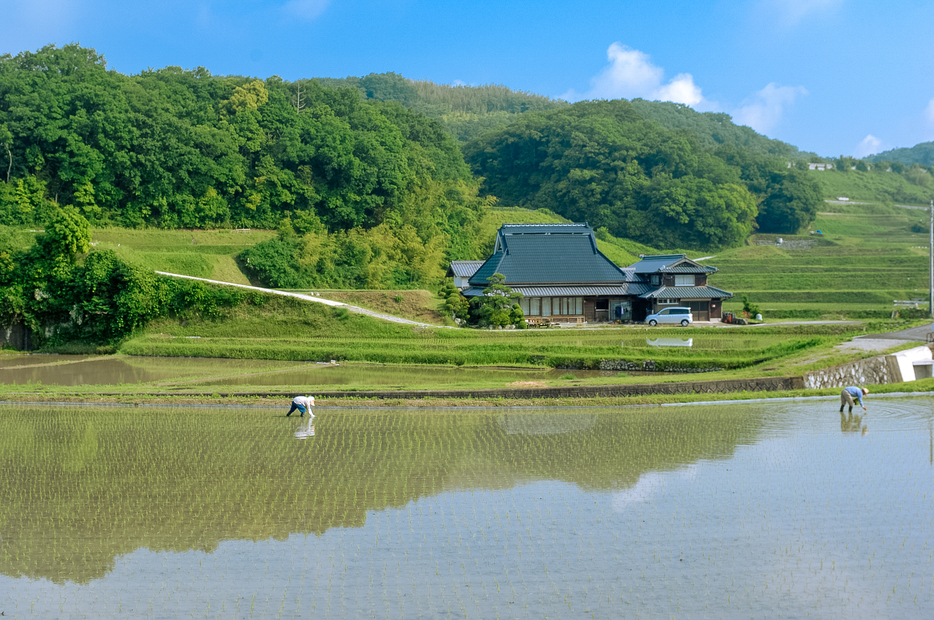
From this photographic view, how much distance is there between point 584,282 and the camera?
34.8m

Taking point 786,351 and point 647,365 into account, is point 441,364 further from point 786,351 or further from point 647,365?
point 786,351

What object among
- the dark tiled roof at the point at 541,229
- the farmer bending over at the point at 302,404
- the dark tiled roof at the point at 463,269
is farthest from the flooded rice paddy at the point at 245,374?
the dark tiled roof at the point at 541,229

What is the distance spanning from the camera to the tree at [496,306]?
1205 inches

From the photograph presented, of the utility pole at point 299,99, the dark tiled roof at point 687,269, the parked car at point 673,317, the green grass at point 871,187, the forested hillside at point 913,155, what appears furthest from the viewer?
the forested hillside at point 913,155

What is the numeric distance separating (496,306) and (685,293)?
29.4 feet

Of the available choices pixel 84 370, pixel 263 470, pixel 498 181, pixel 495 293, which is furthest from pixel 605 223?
pixel 263 470

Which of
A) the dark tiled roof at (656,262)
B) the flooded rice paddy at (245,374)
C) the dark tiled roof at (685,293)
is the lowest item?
the flooded rice paddy at (245,374)

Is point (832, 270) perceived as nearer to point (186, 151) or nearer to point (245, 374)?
point (245, 374)

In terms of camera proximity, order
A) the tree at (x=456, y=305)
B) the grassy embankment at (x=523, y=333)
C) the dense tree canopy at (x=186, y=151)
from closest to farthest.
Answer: the grassy embankment at (x=523, y=333), the tree at (x=456, y=305), the dense tree canopy at (x=186, y=151)

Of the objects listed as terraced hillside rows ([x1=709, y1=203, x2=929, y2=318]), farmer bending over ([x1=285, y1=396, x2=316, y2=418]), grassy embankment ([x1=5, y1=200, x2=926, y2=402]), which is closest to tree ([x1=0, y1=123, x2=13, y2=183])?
grassy embankment ([x1=5, y1=200, x2=926, y2=402])

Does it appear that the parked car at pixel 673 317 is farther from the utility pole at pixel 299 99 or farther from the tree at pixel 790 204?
the tree at pixel 790 204

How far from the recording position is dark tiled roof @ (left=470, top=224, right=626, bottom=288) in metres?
34.5

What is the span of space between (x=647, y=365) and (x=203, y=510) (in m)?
15.8

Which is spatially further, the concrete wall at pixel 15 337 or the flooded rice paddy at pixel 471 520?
the concrete wall at pixel 15 337
